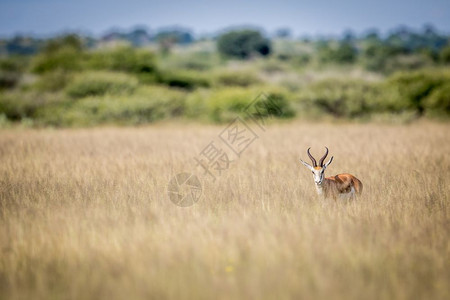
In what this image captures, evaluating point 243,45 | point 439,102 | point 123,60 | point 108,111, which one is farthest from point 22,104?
point 243,45

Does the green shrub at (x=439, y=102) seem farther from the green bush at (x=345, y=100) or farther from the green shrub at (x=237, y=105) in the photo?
the green shrub at (x=237, y=105)

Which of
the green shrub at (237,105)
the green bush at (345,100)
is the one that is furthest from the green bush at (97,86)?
the green bush at (345,100)

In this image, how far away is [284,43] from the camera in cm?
9906

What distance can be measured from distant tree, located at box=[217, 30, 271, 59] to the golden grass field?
69.6 metres

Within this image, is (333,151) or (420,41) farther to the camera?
(420,41)

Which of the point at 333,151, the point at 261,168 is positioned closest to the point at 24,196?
the point at 261,168

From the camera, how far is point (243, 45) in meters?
75.6

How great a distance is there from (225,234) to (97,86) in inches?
852

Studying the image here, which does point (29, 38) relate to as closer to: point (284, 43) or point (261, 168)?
point (284, 43)

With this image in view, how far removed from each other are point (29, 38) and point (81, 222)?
439ft

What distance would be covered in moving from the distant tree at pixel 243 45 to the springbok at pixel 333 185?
235 feet

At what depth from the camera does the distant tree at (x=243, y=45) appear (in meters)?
75.6

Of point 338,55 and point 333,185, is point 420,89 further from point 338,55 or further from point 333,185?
point 338,55

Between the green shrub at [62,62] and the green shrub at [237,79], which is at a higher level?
the green shrub at [62,62]
